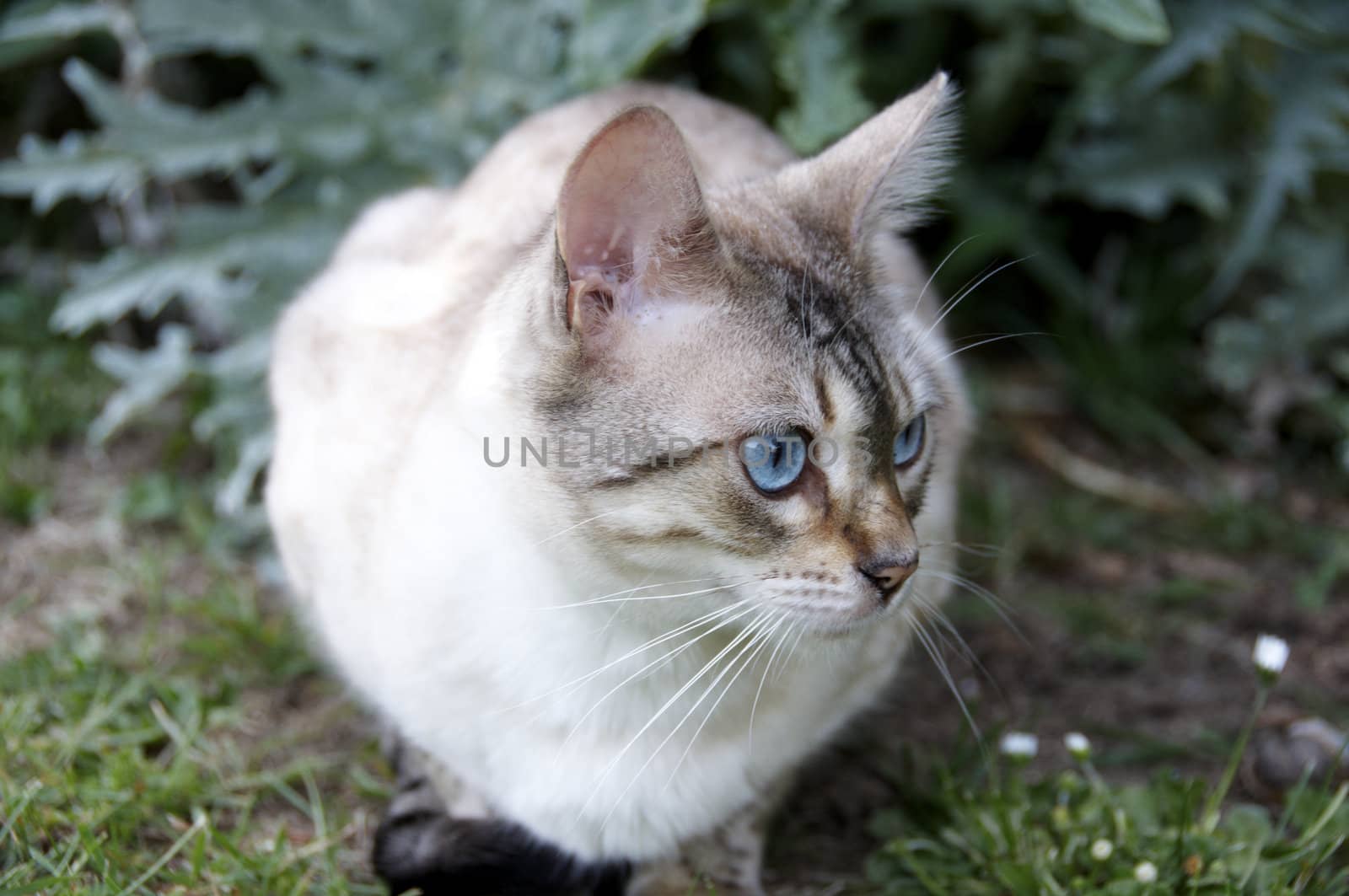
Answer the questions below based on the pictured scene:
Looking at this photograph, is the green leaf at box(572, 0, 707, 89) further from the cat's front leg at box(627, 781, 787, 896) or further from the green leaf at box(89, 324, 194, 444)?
the cat's front leg at box(627, 781, 787, 896)

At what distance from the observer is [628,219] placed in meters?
1.70

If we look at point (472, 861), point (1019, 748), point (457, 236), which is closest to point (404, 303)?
point (457, 236)

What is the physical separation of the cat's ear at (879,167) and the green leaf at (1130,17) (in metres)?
0.77

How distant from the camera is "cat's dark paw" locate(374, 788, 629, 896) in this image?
213 cm

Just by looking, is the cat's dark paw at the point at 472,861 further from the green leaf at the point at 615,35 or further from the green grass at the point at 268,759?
the green leaf at the point at 615,35

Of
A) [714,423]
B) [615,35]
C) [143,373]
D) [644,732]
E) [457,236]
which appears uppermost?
[615,35]

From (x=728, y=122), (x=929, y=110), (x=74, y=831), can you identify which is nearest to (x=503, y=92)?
(x=728, y=122)

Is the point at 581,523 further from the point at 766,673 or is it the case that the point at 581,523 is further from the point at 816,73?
the point at 816,73

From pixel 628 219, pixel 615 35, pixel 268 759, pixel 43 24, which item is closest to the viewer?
pixel 628 219

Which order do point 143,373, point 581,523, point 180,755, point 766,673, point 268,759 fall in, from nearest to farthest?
point 581,523 < point 766,673 < point 180,755 < point 268,759 < point 143,373

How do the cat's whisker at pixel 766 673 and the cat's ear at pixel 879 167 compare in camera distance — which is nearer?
the cat's whisker at pixel 766 673

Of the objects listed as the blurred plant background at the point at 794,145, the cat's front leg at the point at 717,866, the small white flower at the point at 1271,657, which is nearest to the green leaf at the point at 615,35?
the blurred plant background at the point at 794,145

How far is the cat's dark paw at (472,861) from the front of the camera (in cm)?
213

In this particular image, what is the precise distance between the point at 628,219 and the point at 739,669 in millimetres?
743
